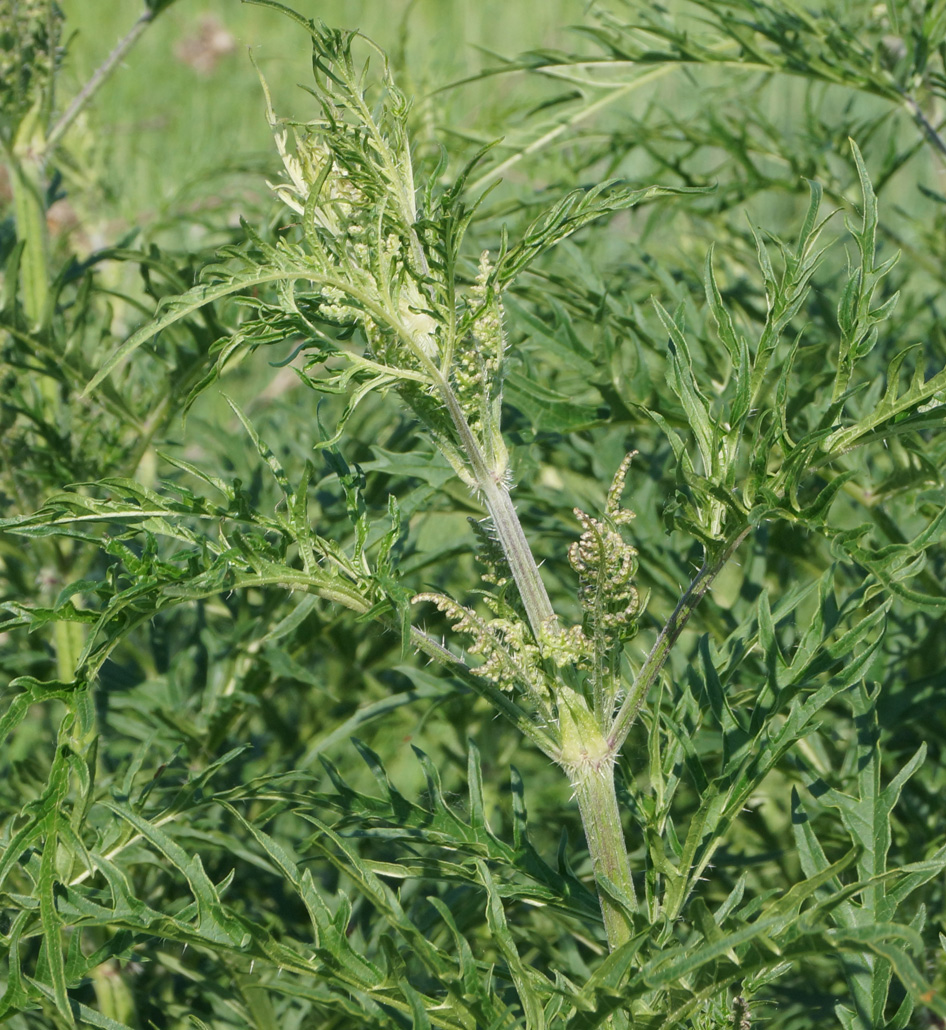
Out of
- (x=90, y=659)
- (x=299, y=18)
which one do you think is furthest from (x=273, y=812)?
(x=299, y=18)

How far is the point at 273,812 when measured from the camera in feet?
3.18

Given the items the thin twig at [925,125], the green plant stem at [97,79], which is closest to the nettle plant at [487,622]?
the thin twig at [925,125]

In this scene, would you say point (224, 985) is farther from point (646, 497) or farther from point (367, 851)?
point (646, 497)

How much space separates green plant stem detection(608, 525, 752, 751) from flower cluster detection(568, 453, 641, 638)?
1.2 inches

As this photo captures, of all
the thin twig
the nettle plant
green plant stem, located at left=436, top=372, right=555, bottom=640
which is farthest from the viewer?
the thin twig

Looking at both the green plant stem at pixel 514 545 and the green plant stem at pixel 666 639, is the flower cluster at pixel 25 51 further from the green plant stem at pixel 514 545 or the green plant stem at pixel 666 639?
the green plant stem at pixel 666 639

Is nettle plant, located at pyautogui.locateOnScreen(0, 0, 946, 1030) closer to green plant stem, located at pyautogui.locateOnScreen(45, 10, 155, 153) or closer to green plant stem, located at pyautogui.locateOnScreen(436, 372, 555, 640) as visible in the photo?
green plant stem, located at pyautogui.locateOnScreen(436, 372, 555, 640)

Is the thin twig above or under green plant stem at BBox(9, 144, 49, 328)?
above

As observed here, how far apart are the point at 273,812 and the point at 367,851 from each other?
2.25ft

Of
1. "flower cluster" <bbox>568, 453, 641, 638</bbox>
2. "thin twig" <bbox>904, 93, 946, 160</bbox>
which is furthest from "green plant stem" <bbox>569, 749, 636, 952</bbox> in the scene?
"thin twig" <bbox>904, 93, 946, 160</bbox>

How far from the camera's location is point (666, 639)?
88cm

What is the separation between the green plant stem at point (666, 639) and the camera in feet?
2.82

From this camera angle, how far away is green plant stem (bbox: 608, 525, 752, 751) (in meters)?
0.86

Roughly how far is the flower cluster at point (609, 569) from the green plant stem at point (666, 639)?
3 cm
